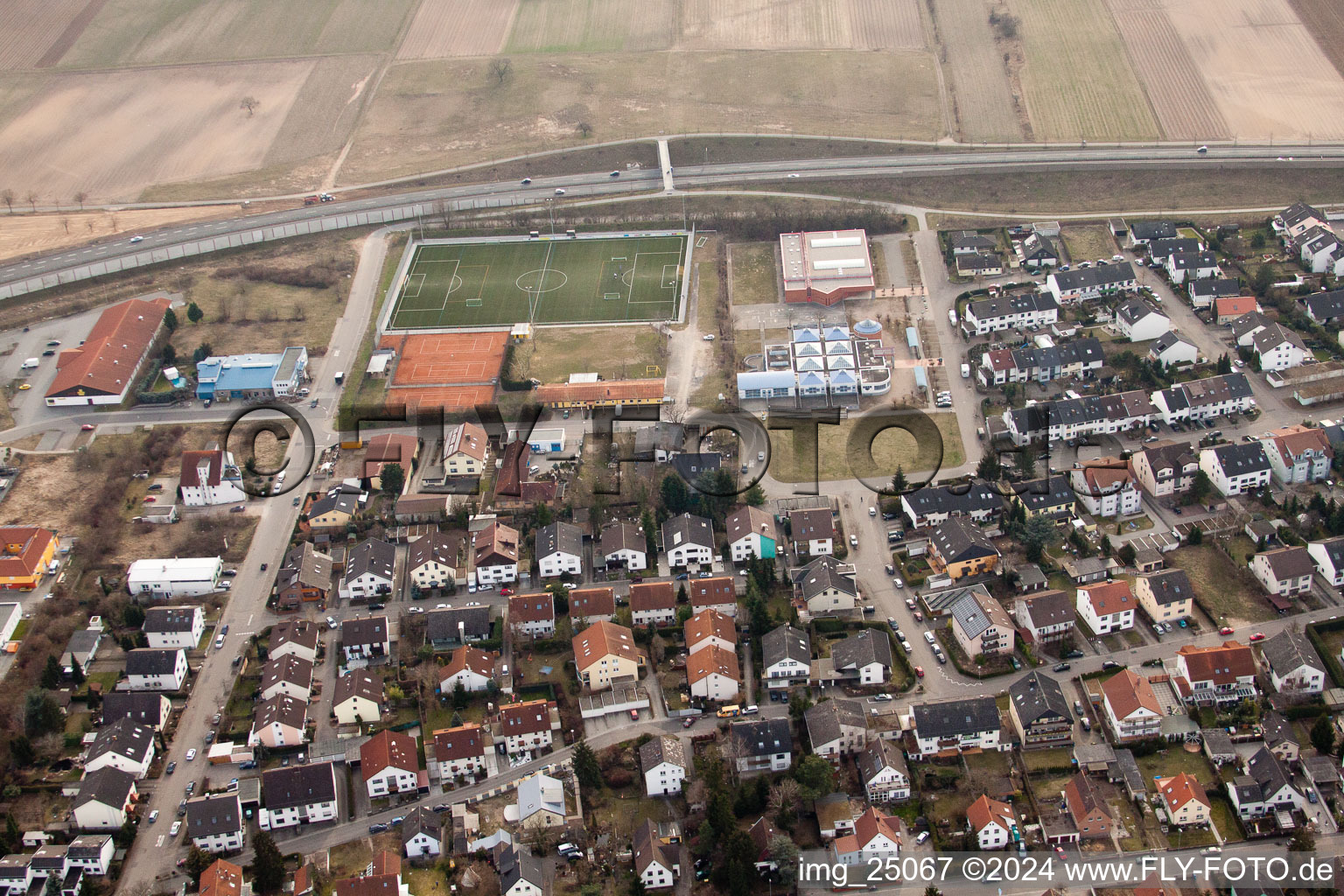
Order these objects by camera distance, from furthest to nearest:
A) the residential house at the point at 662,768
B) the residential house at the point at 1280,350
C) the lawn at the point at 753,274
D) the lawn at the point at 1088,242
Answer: the lawn at the point at 1088,242 < the lawn at the point at 753,274 < the residential house at the point at 1280,350 < the residential house at the point at 662,768

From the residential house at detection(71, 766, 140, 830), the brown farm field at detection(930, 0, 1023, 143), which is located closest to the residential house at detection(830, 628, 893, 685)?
the residential house at detection(71, 766, 140, 830)

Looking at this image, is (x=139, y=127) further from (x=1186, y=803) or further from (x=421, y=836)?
(x=1186, y=803)

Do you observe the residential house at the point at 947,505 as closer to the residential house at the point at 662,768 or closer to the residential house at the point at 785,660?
the residential house at the point at 785,660

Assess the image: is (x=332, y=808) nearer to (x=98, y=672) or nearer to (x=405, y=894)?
(x=405, y=894)

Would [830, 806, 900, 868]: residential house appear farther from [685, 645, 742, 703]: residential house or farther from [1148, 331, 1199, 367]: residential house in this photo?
[1148, 331, 1199, 367]: residential house

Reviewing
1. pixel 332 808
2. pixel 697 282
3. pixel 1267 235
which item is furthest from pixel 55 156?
pixel 1267 235

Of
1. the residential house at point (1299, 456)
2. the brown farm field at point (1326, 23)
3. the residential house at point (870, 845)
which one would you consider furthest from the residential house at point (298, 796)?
the brown farm field at point (1326, 23)
